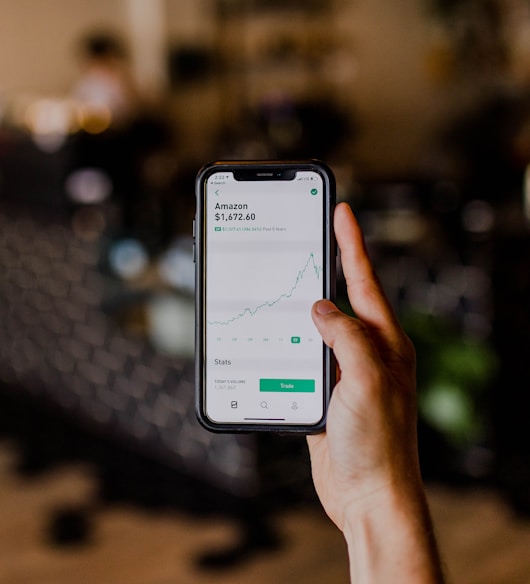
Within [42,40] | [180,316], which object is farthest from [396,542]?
[42,40]

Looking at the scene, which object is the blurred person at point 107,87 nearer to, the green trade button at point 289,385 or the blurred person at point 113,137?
the blurred person at point 113,137

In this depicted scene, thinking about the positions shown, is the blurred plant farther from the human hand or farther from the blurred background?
the human hand

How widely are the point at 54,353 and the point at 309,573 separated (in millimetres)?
1507

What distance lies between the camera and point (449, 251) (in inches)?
92.2

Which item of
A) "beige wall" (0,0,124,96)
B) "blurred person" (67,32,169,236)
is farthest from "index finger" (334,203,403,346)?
"beige wall" (0,0,124,96)

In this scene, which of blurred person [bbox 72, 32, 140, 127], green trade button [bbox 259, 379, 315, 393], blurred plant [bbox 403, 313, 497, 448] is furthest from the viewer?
blurred person [bbox 72, 32, 140, 127]

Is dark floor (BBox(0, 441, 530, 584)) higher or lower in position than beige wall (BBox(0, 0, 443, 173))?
lower

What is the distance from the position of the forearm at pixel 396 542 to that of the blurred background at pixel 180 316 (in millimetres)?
1374

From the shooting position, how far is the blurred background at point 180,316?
7.21 ft

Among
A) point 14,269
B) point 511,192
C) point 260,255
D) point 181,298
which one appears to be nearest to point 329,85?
point 511,192

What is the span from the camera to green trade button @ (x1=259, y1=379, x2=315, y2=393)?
79cm

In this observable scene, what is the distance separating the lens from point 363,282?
2.46ft

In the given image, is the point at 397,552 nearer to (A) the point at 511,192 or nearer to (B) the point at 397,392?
(B) the point at 397,392

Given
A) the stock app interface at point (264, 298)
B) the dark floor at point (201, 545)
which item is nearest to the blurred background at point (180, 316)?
the dark floor at point (201, 545)
